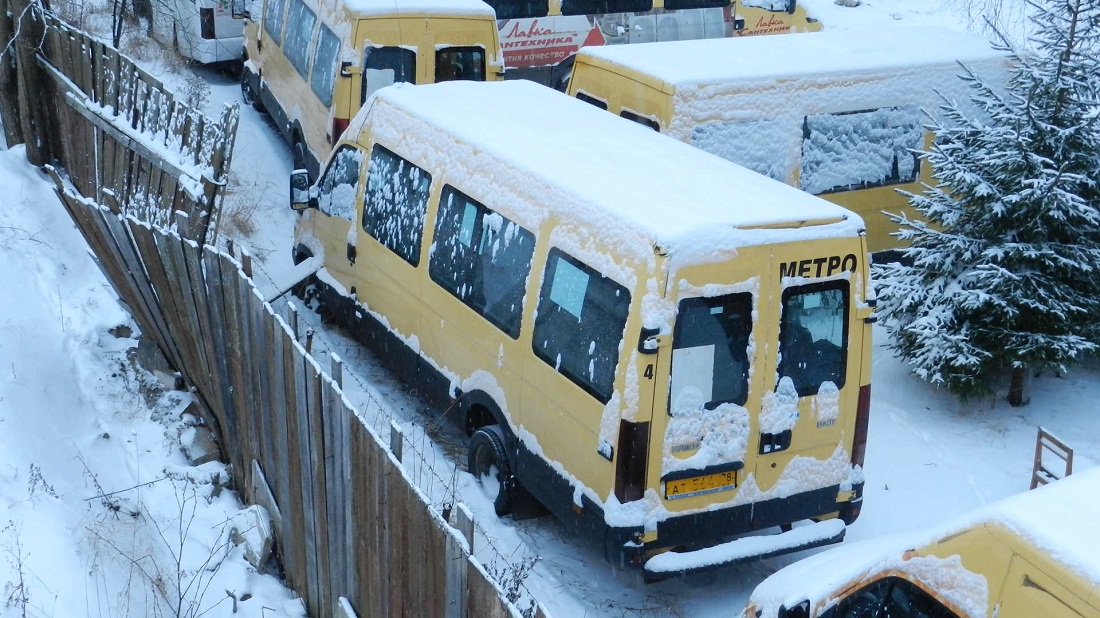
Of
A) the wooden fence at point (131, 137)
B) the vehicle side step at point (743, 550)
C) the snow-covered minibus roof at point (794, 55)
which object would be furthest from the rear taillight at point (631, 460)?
the snow-covered minibus roof at point (794, 55)

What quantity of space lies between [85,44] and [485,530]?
5.14m

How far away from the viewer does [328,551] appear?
566cm

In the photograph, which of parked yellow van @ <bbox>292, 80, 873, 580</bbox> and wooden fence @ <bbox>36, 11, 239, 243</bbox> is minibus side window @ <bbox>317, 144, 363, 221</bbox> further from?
parked yellow van @ <bbox>292, 80, 873, 580</bbox>

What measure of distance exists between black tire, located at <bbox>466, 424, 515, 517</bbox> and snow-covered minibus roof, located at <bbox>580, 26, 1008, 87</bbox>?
12.2 ft

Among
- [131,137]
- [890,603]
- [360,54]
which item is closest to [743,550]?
[890,603]

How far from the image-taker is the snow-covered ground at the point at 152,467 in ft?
19.0

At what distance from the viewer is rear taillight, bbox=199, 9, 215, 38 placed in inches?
589

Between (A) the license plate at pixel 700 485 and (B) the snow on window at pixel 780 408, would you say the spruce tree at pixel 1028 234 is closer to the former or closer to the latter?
(B) the snow on window at pixel 780 408

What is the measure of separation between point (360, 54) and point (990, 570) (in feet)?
27.3

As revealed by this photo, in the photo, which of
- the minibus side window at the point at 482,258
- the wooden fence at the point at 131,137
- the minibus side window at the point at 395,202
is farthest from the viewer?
the minibus side window at the point at 395,202

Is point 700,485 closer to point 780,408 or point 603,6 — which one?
point 780,408

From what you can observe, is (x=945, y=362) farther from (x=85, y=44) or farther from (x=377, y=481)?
(x=85, y=44)

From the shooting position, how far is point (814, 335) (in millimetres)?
6285

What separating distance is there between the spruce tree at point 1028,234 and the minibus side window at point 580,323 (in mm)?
3623
